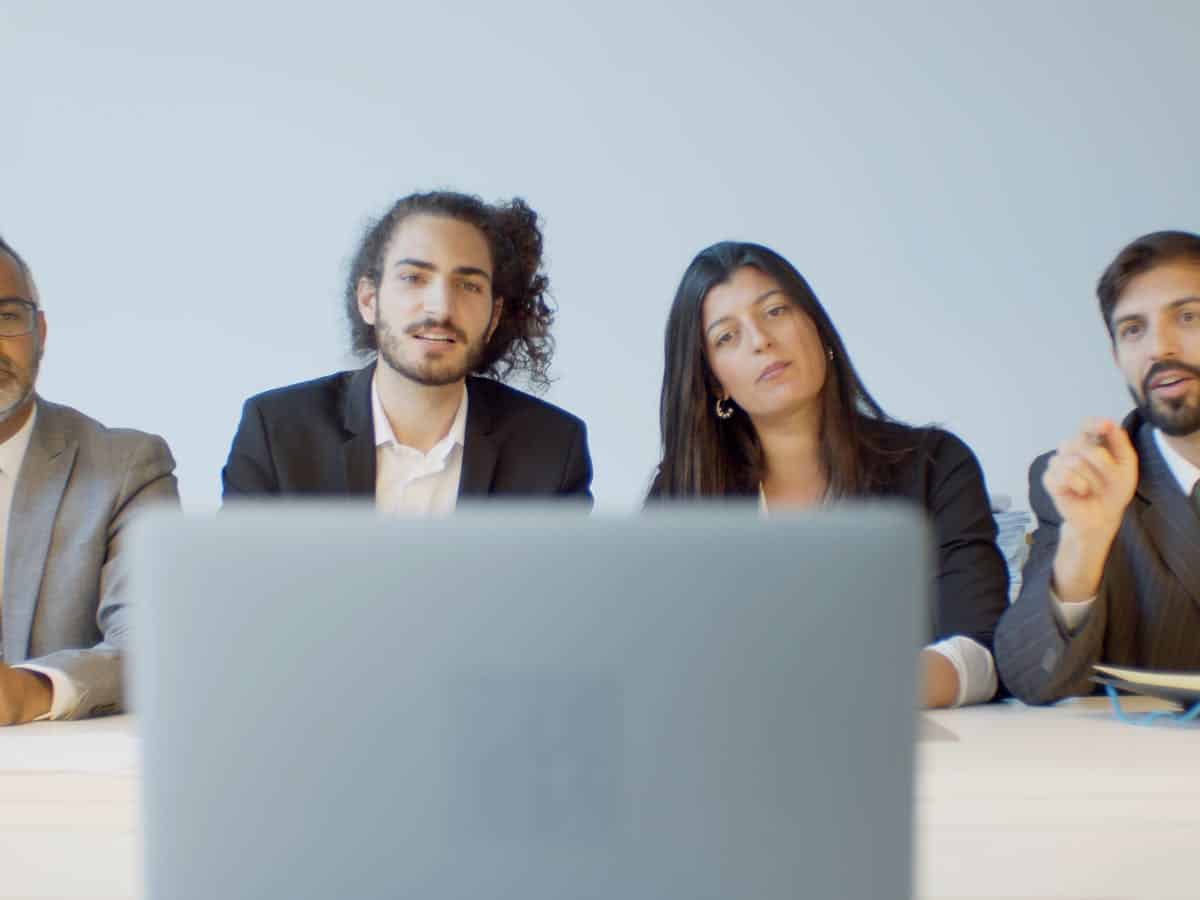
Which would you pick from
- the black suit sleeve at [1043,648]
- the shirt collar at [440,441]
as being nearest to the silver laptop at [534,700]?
the black suit sleeve at [1043,648]

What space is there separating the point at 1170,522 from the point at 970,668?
24.7 inches

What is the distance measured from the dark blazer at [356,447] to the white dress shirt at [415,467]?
29mm

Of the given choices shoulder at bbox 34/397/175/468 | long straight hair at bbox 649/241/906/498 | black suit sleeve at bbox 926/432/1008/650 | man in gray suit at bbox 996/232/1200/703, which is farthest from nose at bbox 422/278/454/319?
man in gray suit at bbox 996/232/1200/703

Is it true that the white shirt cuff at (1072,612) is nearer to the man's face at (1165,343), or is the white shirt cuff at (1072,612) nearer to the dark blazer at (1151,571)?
the dark blazer at (1151,571)

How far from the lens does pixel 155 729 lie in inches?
20.9

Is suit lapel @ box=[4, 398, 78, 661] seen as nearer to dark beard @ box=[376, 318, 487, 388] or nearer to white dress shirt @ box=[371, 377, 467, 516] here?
white dress shirt @ box=[371, 377, 467, 516]

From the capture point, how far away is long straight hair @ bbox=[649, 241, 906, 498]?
8.13ft

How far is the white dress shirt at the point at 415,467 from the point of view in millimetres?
2658

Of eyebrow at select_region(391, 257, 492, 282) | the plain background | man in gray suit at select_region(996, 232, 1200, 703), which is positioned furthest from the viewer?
the plain background

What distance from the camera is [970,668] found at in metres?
1.81

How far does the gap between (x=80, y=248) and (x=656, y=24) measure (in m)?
1.75

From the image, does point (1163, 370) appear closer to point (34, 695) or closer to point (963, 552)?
point (963, 552)

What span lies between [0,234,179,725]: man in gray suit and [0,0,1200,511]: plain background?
128 centimetres

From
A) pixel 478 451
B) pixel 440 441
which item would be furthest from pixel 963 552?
pixel 440 441
